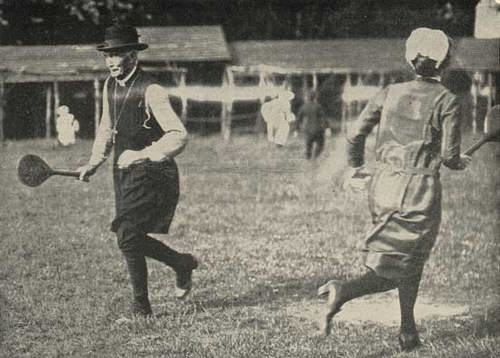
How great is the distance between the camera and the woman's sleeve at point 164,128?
441cm

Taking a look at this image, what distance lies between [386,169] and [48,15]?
17.1ft

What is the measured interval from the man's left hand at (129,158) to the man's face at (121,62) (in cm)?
49

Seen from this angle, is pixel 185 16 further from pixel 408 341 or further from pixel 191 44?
pixel 408 341

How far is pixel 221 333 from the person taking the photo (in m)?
4.57

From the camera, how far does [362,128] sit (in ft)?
13.6

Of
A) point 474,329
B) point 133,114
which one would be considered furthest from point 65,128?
point 474,329

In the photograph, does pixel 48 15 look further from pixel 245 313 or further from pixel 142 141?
pixel 245 313

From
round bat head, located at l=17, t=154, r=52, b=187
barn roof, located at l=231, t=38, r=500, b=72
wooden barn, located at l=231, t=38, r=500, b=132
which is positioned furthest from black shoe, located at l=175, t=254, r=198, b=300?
barn roof, located at l=231, t=38, r=500, b=72

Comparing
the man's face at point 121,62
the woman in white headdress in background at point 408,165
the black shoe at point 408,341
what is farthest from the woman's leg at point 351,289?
the man's face at point 121,62

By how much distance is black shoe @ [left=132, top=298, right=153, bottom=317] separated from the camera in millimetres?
4770

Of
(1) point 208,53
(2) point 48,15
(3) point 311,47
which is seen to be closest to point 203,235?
(2) point 48,15

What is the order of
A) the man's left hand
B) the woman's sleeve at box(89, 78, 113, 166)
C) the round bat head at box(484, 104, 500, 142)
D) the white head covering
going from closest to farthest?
the white head covering, the round bat head at box(484, 104, 500, 142), the man's left hand, the woman's sleeve at box(89, 78, 113, 166)

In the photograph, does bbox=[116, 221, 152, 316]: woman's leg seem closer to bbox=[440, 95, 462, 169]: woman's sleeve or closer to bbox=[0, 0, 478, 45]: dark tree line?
bbox=[0, 0, 478, 45]: dark tree line

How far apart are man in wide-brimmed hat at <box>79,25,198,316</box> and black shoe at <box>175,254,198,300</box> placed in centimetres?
16
